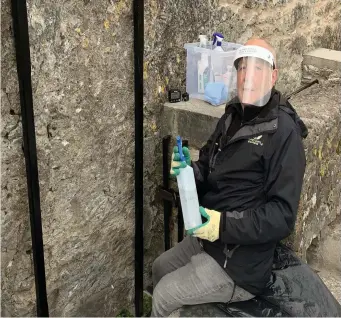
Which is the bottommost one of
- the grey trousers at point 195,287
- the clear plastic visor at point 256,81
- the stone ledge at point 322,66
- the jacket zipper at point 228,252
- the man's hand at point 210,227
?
the grey trousers at point 195,287

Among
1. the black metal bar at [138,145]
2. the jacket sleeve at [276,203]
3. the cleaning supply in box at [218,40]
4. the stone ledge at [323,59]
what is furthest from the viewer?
the stone ledge at [323,59]

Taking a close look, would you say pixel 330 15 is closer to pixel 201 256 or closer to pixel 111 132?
pixel 111 132

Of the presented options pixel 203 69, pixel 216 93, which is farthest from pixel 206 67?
pixel 216 93

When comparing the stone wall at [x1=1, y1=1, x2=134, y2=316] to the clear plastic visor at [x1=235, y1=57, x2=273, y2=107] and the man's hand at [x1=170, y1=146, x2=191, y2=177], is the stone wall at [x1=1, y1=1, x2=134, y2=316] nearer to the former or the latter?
the man's hand at [x1=170, y1=146, x2=191, y2=177]

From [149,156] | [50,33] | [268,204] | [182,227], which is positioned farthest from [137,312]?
[50,33]

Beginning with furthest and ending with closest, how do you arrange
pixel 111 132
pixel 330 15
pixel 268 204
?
pixel 330 15
pixel 111 132
pixel 268 204

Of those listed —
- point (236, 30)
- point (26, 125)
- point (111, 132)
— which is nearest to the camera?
point (26, 125)

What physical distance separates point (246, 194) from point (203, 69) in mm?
1064

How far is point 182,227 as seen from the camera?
2.94 m

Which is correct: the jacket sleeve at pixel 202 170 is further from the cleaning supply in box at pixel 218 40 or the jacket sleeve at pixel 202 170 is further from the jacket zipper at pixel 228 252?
the cleaning supply in box at pixel 218 40

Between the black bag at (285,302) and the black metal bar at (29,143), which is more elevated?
the black metal bar at (29,143)

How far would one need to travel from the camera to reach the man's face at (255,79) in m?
2.01

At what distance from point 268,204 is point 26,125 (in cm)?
102

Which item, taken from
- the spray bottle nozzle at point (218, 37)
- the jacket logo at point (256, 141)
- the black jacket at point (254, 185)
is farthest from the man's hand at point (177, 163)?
the spray bottle nozzle at point (218, 37)
